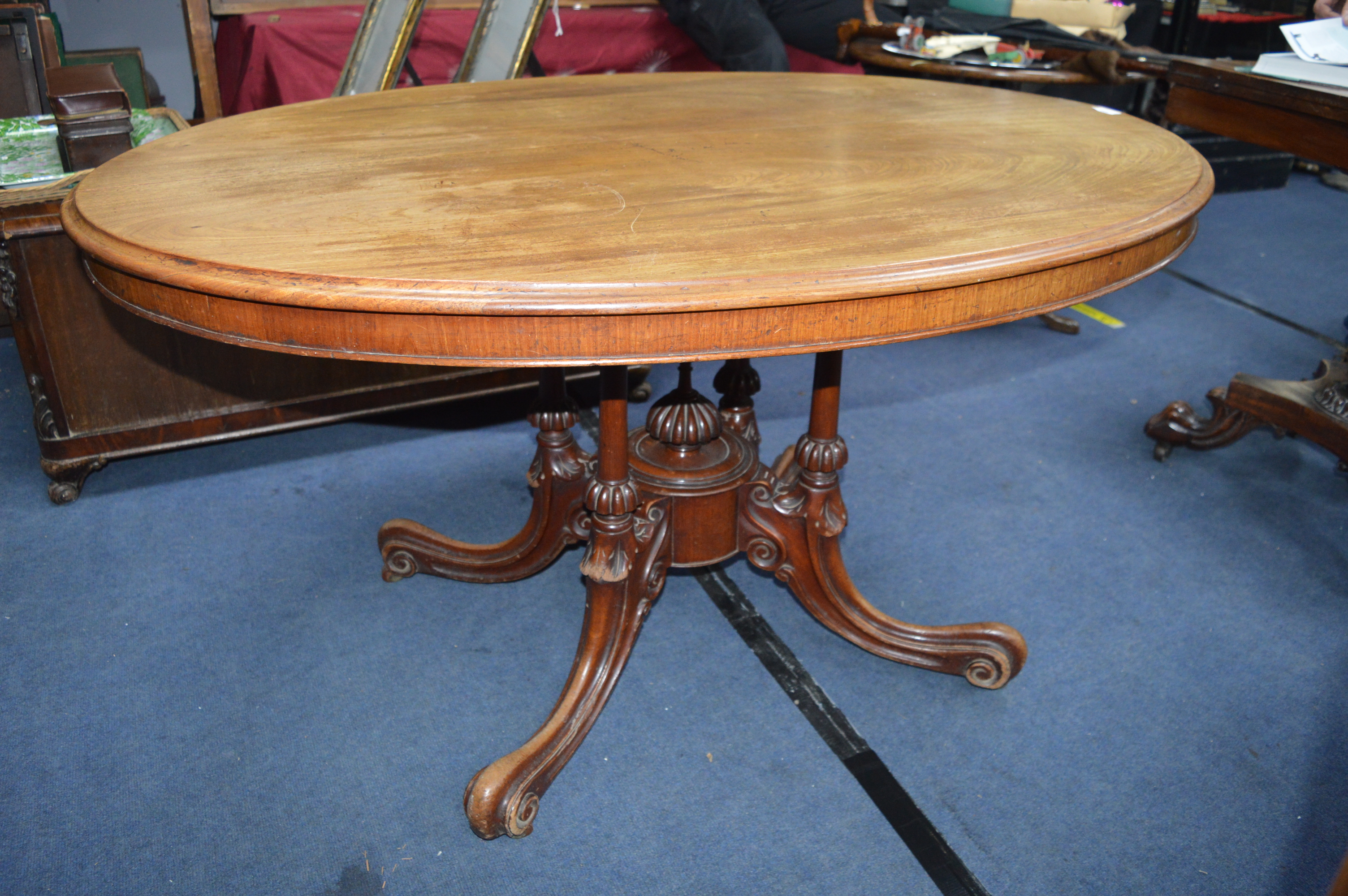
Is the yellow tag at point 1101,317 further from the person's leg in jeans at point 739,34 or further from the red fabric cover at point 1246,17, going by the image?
the red fabric cover at point 1246,17

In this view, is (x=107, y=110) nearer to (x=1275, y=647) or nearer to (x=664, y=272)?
(x=664, y=272)

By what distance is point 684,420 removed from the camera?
1422 mm

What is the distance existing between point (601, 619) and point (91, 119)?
1.35m

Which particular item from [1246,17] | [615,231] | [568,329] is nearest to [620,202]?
[615,231]

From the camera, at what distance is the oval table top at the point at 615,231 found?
29.7 inches

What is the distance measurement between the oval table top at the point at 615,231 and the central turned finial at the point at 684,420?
38cm

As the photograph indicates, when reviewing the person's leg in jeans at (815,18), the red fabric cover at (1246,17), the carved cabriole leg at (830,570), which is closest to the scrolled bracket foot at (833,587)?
the carved cabriole leg at (830,570)

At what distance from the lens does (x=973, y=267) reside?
2.63 ft

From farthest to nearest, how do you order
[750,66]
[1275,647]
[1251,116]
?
1. [750,66]
2. [1251,116]
3. [1275,647]

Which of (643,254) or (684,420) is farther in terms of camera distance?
(684,420)

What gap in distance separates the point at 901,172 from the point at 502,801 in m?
0.89

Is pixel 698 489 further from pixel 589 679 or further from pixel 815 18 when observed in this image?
pixel 815 18

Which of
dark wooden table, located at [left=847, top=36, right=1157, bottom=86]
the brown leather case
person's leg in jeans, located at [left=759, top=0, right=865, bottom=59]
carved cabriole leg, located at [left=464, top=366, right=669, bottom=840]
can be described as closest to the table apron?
carved cabriole leg, located at [left=464, top=366, right=669, bottom=840]

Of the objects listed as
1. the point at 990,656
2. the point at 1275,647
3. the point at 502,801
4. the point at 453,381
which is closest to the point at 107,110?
the point at 453,381
